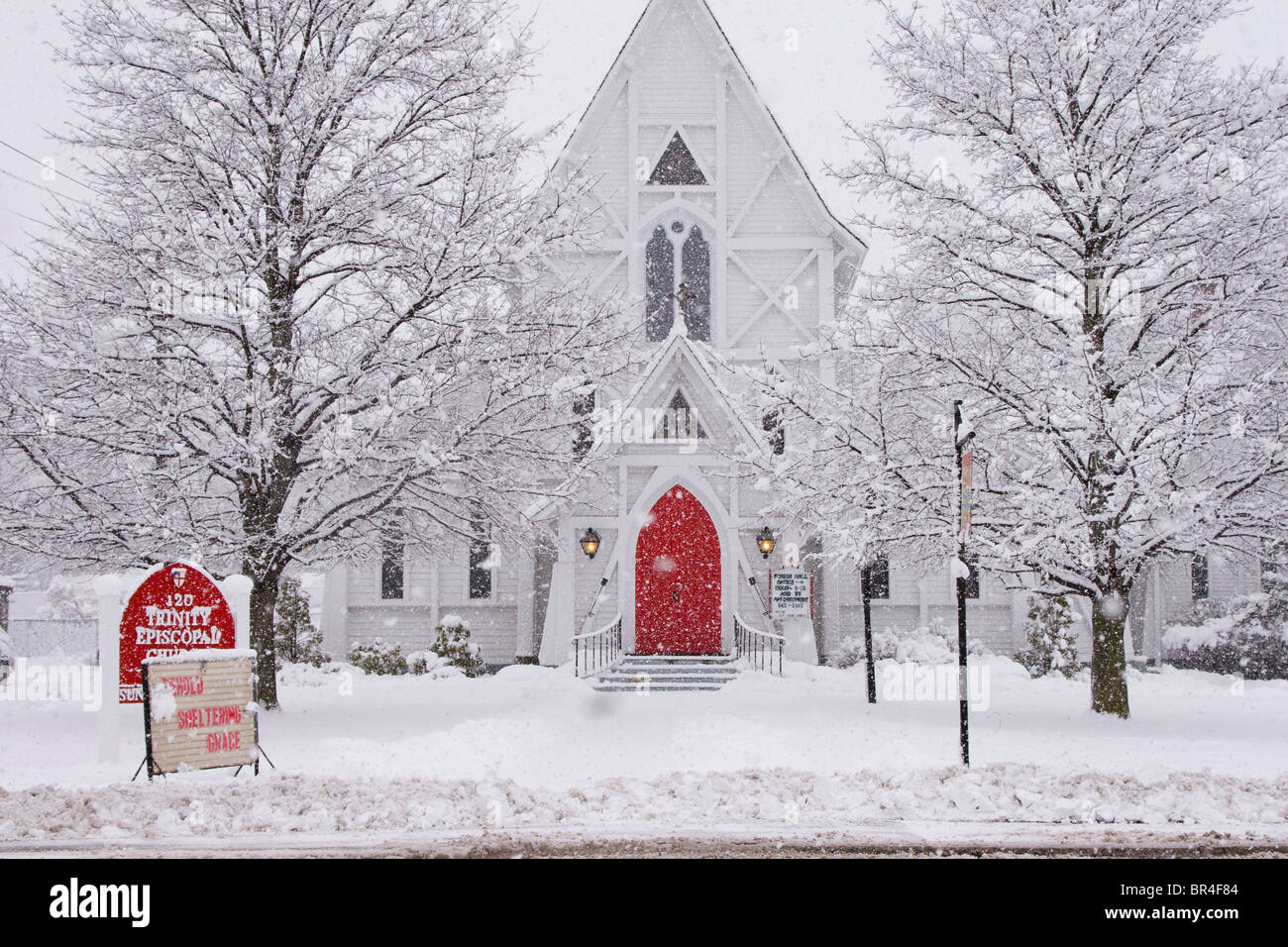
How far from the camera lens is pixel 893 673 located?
57.5 feet

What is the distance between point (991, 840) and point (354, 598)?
638 inches

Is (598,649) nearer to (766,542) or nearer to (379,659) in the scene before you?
(766,542)

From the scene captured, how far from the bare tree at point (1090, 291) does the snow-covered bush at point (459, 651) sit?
9.15 meters

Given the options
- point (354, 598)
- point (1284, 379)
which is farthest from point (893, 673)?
point (354, 598)

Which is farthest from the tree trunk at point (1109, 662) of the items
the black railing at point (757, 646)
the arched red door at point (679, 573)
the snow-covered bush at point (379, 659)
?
the snow-covered bush at point (379, 659)

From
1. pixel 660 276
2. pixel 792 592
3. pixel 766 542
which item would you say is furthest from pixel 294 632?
pixel 660 276

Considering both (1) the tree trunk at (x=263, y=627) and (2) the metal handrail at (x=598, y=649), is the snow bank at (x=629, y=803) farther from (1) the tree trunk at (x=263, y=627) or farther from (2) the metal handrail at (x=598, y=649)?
(2) the metal handrail at (x=598, y=649)

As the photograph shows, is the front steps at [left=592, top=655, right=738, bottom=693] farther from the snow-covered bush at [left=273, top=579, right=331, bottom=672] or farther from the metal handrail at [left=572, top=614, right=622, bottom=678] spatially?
the snow-covered bush at [left=273, top=579, right=331, bottom=672]

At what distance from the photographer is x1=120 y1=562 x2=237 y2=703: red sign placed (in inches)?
349

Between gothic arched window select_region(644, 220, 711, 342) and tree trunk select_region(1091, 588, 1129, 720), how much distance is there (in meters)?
10.2

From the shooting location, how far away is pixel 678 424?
→ 59.7 ft

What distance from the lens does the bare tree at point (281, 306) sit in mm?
11109

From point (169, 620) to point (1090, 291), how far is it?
11.1 metres
